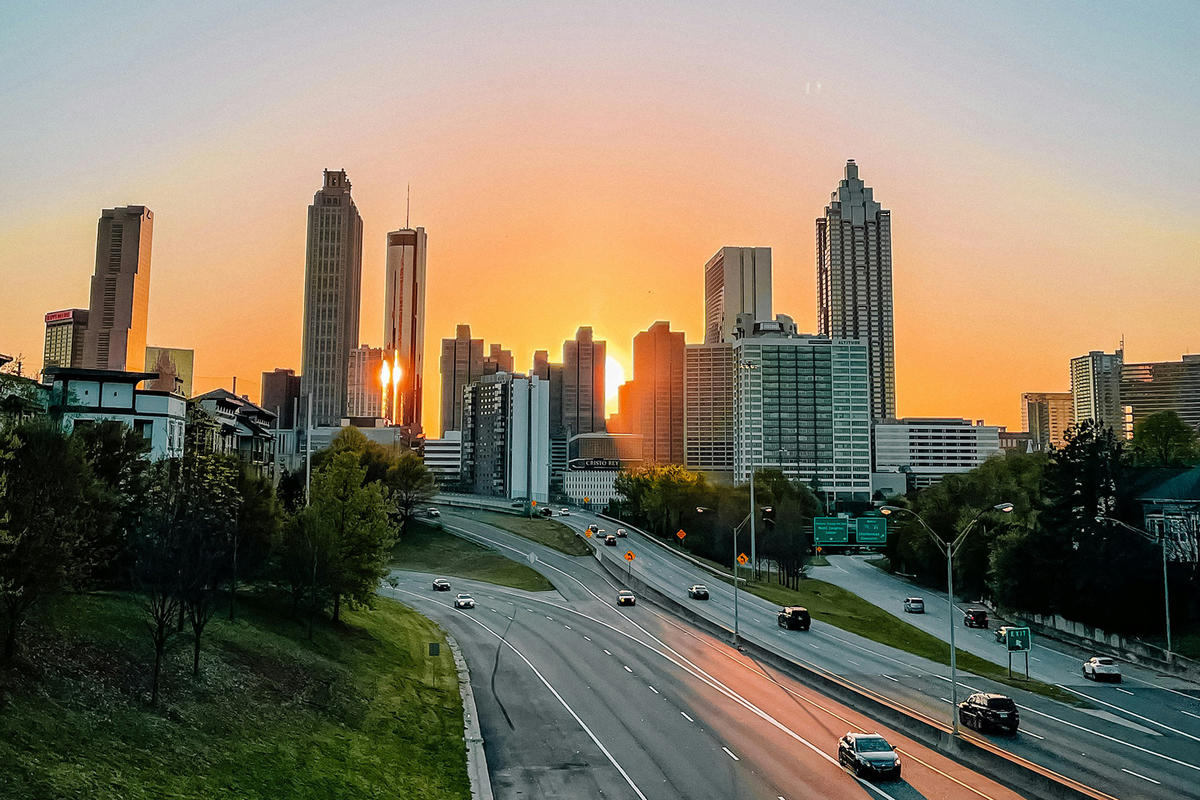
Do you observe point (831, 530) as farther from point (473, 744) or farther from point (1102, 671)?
point (473, 744)

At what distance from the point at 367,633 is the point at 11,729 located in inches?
1236

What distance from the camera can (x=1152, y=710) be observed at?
47.8 meters

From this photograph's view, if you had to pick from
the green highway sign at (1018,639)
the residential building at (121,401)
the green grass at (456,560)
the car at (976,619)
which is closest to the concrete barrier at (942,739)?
the green highway sign at (1018,639)

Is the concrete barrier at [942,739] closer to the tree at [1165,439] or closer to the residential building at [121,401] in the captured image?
the residential building at [121,401]

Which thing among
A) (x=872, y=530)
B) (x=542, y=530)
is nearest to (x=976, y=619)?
(x=872, y=530)

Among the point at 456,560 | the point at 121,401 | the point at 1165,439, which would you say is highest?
the point at 1165,439

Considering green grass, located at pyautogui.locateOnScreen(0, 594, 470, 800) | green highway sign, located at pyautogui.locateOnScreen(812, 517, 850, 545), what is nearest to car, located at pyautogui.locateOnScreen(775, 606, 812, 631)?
green highway sign, located at pyautogui.locateOnScreen(812, 517, 850, 545)

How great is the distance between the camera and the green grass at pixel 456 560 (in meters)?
101

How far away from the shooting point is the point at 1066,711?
46.0 m

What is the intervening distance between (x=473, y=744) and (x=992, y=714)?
22270 mm

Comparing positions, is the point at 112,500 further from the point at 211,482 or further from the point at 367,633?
the point at 367,633

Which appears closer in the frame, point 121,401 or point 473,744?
point 473,744

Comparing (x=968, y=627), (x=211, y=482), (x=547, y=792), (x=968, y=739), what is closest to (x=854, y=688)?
(x=968, y=739)

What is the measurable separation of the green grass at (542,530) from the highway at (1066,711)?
40412 millimetres
